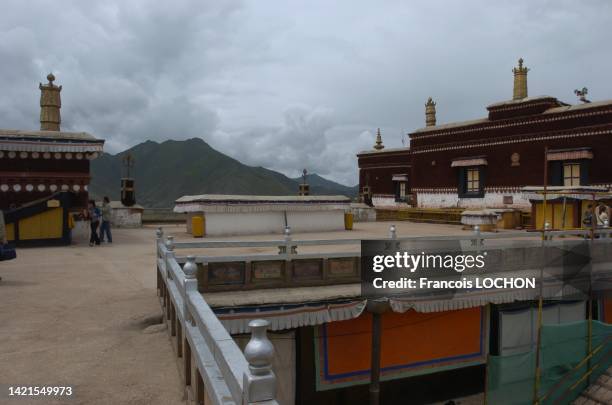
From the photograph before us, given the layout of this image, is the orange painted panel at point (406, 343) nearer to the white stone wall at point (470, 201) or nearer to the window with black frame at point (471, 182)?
the white stone wall at point (470, 201)

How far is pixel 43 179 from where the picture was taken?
16922 millimetres

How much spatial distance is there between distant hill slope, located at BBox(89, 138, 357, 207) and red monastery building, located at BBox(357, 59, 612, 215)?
101m

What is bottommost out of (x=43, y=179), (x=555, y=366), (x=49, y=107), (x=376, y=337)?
(x=555, y=366)

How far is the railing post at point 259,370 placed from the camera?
78.6 inches

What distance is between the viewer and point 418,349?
34.1ft

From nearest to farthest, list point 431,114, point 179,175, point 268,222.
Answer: point 268,222 → point 431,114 → point 179,175

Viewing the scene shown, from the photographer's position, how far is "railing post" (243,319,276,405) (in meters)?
2.00

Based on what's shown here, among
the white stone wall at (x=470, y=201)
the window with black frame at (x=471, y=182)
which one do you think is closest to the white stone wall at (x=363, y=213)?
the white stone wall at (x=470, y=201)

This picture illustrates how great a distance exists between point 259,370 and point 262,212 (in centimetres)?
1674

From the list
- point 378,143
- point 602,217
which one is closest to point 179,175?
point 378,143

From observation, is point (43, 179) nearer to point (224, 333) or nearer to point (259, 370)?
point (224, 333)

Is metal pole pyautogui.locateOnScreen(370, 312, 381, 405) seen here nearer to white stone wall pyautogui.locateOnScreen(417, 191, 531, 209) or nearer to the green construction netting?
the green construction netting

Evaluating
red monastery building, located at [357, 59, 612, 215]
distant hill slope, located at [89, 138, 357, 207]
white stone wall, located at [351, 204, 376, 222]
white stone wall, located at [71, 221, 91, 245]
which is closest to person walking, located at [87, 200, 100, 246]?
white stone wall, located at [71, 221, 91, 245]

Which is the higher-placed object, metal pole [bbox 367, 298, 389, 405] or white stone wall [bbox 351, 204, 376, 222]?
white stone wall [bbox 351, 204, 376, 222]
